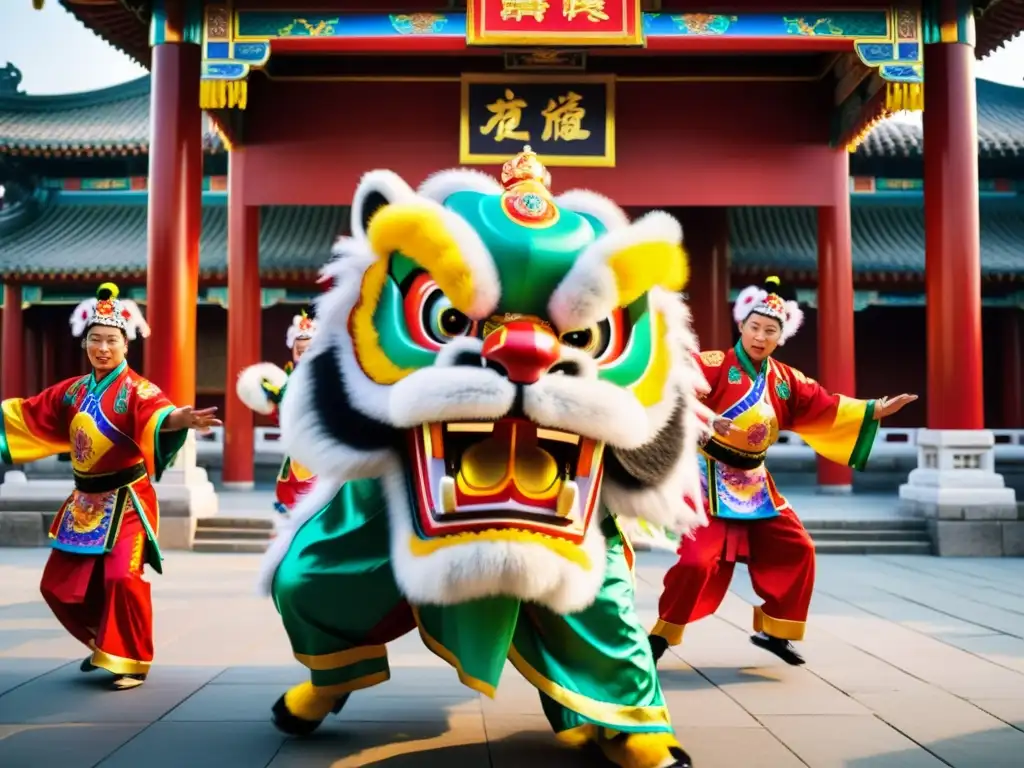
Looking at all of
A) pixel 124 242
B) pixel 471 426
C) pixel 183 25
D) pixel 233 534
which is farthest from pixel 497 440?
pixel 124 242

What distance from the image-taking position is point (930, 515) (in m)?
8.22

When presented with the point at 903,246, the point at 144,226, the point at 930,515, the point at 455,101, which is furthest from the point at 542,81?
the point at 144,226

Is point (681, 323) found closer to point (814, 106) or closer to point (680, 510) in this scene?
point (680, 510)

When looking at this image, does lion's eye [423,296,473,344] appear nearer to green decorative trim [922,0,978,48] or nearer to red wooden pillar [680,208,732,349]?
green decorative trim [922,0,978,48]

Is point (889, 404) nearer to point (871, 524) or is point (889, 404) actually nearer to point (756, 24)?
point (871, 524)

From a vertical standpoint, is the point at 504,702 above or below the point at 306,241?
below

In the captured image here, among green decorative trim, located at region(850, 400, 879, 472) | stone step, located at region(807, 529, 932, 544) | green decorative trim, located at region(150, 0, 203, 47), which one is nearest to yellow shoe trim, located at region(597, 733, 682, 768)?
green decorative trim, located at region(850, 400, 879, 472)

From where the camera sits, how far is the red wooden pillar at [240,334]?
1140 centimetres

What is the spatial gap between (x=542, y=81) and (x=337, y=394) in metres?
8.11

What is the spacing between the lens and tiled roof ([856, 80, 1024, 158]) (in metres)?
13.9

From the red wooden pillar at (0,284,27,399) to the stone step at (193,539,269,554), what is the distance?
7.64 m

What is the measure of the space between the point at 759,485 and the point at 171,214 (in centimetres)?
646

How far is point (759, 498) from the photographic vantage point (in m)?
3.88

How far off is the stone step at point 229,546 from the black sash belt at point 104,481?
4.40 metres
